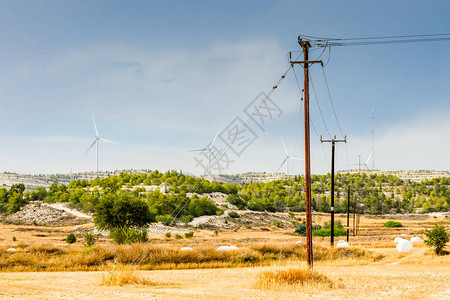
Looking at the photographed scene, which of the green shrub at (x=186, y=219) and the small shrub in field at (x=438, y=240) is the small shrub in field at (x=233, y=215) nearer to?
the green shrub at (x=186, y=219)

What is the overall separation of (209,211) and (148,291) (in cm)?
7787

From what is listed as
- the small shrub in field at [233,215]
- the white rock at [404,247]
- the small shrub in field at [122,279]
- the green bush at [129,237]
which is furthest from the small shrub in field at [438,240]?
the small shrub in field at [233,215]

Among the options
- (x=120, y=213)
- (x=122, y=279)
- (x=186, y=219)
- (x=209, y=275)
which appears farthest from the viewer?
(x=186, y=219)

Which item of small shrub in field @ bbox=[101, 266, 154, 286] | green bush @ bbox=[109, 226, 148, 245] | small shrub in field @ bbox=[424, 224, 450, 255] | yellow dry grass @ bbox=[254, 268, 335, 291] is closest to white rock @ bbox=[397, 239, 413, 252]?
small shrub in field @ bbox=[424, 224, 450, 255]

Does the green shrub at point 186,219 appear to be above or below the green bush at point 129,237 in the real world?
below

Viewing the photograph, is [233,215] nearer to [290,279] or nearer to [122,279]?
[290,279]

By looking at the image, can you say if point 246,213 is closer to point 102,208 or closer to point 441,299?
point 102,208

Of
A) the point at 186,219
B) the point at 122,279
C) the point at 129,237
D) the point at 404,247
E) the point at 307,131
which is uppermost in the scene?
the point at 307,131

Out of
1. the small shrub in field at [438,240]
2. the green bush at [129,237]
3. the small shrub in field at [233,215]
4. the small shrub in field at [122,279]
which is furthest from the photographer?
the small shrub in field at [233,215]

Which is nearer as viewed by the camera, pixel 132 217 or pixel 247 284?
pixel 247 284

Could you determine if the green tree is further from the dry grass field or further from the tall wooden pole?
the tall wooden pole

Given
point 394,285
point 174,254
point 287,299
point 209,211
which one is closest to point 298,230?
point 209,211

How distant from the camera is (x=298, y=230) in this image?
6862 centimetres

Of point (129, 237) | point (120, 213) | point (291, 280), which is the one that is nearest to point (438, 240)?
point (291, 280)
